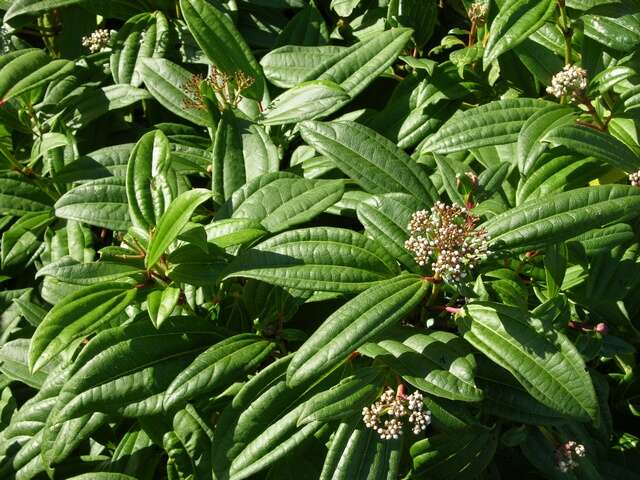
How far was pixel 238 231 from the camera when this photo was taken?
1823 mm

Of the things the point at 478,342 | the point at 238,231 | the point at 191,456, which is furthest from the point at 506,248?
the point at 191,456

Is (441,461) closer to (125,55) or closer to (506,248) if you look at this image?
(506,248)

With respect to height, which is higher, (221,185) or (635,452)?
(221,185)

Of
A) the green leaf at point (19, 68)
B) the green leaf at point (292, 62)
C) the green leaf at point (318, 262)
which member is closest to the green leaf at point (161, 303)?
the green leaf at point (318, 262)

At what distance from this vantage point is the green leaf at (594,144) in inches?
72.2

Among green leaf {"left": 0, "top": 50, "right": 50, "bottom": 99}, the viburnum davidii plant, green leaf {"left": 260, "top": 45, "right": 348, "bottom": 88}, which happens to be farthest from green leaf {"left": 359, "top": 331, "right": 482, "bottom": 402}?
green leaf {"left": 0, "top": 50, "right": 50, "bottom": 99}

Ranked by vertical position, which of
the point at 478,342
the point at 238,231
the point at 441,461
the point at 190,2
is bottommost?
the point at 441,461

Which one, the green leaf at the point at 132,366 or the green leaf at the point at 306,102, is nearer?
the green leaf at the point at 132,366

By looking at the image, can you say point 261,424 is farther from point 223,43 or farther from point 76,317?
point 223,43

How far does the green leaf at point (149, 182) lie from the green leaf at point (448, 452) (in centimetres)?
89

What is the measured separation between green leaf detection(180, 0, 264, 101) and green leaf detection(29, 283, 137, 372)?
2.47ft

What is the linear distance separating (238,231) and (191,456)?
630 millimetres

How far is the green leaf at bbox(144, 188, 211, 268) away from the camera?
171 cm

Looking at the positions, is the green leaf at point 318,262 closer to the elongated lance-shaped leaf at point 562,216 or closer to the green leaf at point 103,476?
the elongated lance-shaped leaf at point 562,216
